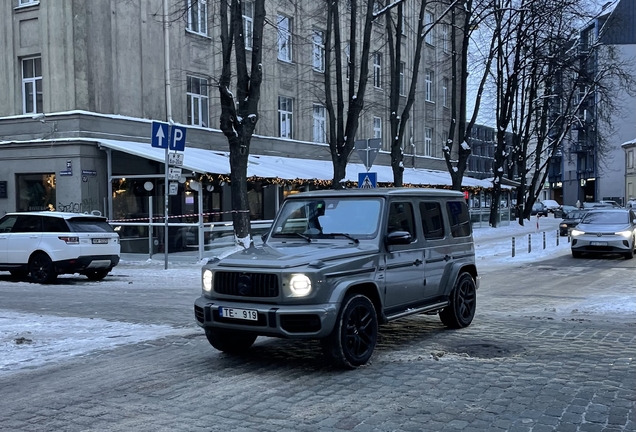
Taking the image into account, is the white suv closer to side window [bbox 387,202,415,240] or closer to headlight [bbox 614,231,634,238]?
side window [bbox 387,202,415,240]

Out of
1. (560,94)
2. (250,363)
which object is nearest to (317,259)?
(250,363)

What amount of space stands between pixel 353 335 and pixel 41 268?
36.3ft

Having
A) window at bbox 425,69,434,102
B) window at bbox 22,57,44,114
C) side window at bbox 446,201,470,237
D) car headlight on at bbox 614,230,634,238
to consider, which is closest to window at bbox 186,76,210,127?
window at bbox 22,57,44,114

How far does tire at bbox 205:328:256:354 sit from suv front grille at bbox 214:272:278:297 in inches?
24.9

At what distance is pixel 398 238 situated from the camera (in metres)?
7.16

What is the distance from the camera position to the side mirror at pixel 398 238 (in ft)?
23.5

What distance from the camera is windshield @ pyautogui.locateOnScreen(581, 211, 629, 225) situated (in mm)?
21297

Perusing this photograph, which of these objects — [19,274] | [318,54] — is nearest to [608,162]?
[318,54]

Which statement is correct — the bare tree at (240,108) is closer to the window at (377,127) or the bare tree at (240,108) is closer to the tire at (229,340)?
the tire at (229,340)

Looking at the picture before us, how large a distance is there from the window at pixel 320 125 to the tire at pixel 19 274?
18.3 m

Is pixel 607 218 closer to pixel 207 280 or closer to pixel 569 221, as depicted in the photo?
pixel 569 221

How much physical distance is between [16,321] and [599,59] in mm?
41769

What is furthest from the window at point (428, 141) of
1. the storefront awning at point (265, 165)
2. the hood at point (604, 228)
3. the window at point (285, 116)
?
the hood at point (604, 228)

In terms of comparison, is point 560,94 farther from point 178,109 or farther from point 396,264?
point 396,264
